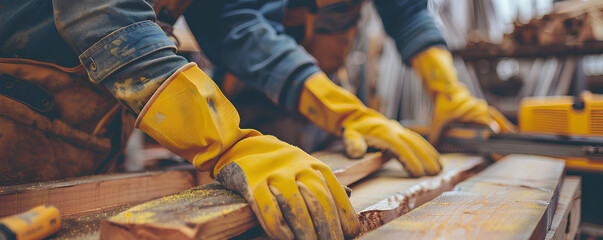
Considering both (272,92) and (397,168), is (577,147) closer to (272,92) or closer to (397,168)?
(397,168)

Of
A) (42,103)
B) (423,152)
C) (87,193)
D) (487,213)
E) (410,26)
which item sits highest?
(410,26)

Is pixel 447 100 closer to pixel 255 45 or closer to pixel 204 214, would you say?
pixel 255 45

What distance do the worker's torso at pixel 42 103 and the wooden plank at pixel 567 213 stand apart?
4.77 ft

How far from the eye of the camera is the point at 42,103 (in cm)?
98

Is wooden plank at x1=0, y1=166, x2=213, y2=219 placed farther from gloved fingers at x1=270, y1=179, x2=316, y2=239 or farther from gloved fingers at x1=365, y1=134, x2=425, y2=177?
gloved fingers at x1=365, y1=134, x2=425, y2=177

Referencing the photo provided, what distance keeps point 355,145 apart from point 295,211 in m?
0.64

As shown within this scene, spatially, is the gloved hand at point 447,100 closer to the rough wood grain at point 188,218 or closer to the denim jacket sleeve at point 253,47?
the denim jacket sleeve at point 253,47

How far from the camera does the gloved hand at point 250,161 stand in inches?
27.1

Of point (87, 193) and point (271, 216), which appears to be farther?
point (87, 193)

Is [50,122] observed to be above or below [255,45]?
below

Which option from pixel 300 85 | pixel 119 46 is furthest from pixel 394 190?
pixel 119 46

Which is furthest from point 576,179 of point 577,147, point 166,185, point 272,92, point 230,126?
point 166,185

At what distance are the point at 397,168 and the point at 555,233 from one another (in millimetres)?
634

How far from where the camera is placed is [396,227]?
0.75m
